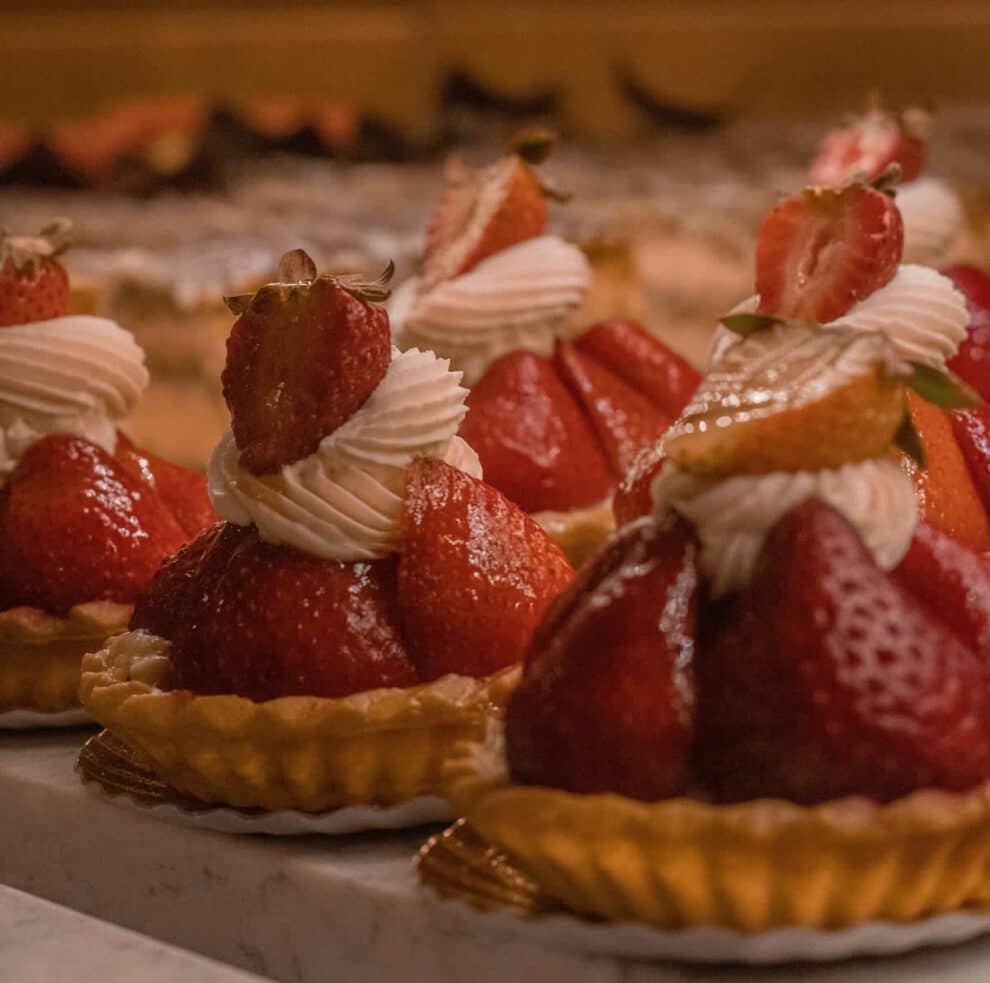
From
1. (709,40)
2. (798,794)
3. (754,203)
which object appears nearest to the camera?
(798,794)

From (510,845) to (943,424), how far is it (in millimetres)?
749

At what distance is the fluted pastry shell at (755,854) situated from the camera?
3.70 ft

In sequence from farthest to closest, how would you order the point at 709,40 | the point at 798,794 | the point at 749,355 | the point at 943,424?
1. the point at 709,40
2. the point at 943,424
3. the point at 749,355
4. the point at 798,794

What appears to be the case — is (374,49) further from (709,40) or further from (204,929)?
(204,929)

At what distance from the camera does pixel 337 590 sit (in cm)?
154

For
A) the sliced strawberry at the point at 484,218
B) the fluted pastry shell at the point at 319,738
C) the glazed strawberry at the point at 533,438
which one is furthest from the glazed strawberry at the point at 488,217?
the fluted pastry shell at the point at 319,738

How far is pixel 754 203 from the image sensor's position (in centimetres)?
395

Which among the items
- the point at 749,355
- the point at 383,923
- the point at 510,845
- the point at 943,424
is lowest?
the point at 383,923

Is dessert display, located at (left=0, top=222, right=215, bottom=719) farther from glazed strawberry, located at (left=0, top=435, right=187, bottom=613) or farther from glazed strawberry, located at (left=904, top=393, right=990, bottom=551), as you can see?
glazed strawberry, located at (left=904, top=393, right=990, bottom=551)

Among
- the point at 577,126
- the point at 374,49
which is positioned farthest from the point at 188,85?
the point at 577,126

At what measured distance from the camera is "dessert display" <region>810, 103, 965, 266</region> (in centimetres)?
215

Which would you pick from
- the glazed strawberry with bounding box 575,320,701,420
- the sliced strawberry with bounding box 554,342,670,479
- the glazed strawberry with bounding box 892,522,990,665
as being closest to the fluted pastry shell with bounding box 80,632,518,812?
the glazed strawberry with bounding box 892,522,990,665

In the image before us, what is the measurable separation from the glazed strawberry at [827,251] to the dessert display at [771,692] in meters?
0.34

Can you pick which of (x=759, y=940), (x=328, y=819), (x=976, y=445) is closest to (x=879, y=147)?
(x=976, y=445)
